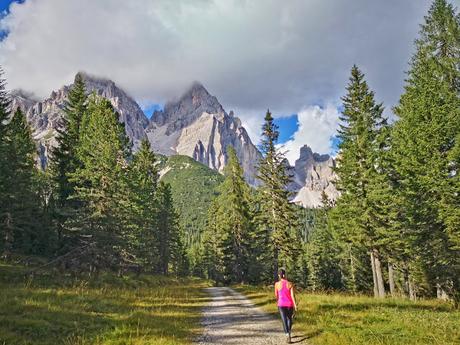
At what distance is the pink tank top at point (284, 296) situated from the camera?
10.1 metres

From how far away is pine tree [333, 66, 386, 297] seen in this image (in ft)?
83.0

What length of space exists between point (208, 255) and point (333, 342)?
61201 mm

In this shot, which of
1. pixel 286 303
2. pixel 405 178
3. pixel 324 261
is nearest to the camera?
pixel 286 303

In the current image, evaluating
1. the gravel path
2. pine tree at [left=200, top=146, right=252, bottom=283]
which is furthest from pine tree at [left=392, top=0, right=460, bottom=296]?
pine tree at [left=200, top=146, right=252, bottom=283]

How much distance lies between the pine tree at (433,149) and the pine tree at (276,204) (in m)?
11.9

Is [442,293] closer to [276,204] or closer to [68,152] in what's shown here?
[276,204]

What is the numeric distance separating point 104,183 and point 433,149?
23.1 meters

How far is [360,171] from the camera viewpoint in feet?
84.9

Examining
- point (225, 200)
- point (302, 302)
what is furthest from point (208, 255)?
point (302, 302)

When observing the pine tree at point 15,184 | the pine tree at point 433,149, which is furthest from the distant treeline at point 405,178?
the pine tree at point 15,184

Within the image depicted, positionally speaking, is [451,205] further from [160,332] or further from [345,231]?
[160,332]

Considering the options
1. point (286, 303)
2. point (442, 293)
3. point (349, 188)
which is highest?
point (349, 188)

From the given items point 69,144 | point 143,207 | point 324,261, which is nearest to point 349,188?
point 143,207

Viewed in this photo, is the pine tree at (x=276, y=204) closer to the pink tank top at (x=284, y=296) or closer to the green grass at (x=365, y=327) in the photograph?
the green grass at (x=365, y=327)
